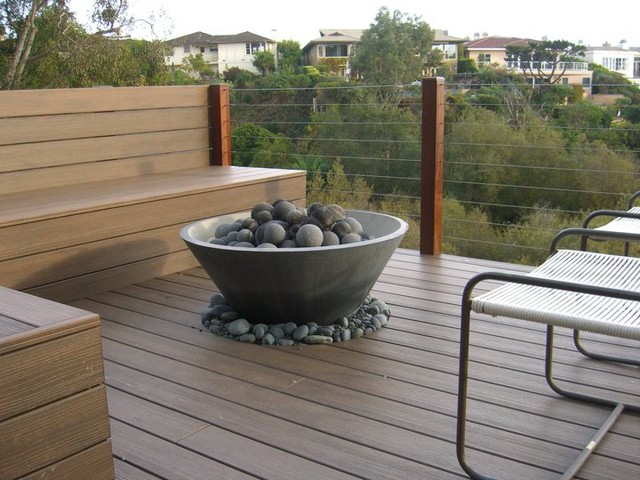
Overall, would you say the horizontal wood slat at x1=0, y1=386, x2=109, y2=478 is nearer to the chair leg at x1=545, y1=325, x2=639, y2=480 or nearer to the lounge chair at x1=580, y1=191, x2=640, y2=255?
the chair leg at x1=545, y1=325, x2=639, y2=480

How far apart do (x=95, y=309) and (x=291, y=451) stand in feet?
5.07

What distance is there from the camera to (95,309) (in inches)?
123

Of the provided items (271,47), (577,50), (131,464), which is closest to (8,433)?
(131,464)

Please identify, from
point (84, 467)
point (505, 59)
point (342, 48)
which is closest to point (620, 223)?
point (84, 467)

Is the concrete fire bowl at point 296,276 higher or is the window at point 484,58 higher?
the window at point 484,58

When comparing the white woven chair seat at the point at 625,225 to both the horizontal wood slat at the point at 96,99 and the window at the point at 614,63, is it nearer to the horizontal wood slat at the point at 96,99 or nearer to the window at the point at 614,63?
the horizontal wood slat at the point at 96,99

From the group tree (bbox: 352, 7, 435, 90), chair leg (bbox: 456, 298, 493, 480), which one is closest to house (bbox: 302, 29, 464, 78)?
A: tree (bbox: 352, 7, 435, 90)

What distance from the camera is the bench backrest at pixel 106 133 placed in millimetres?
3633

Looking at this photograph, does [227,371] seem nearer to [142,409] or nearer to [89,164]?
[142,409]

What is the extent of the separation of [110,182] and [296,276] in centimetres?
177

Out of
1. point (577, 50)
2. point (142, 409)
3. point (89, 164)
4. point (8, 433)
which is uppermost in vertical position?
point (577, 50)

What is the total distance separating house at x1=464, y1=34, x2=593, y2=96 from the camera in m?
18.6

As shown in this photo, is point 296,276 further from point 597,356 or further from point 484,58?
point 484,58

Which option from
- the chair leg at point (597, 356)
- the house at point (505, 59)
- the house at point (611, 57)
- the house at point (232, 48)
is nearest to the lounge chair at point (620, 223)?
the chair leg at point (597, 356)
